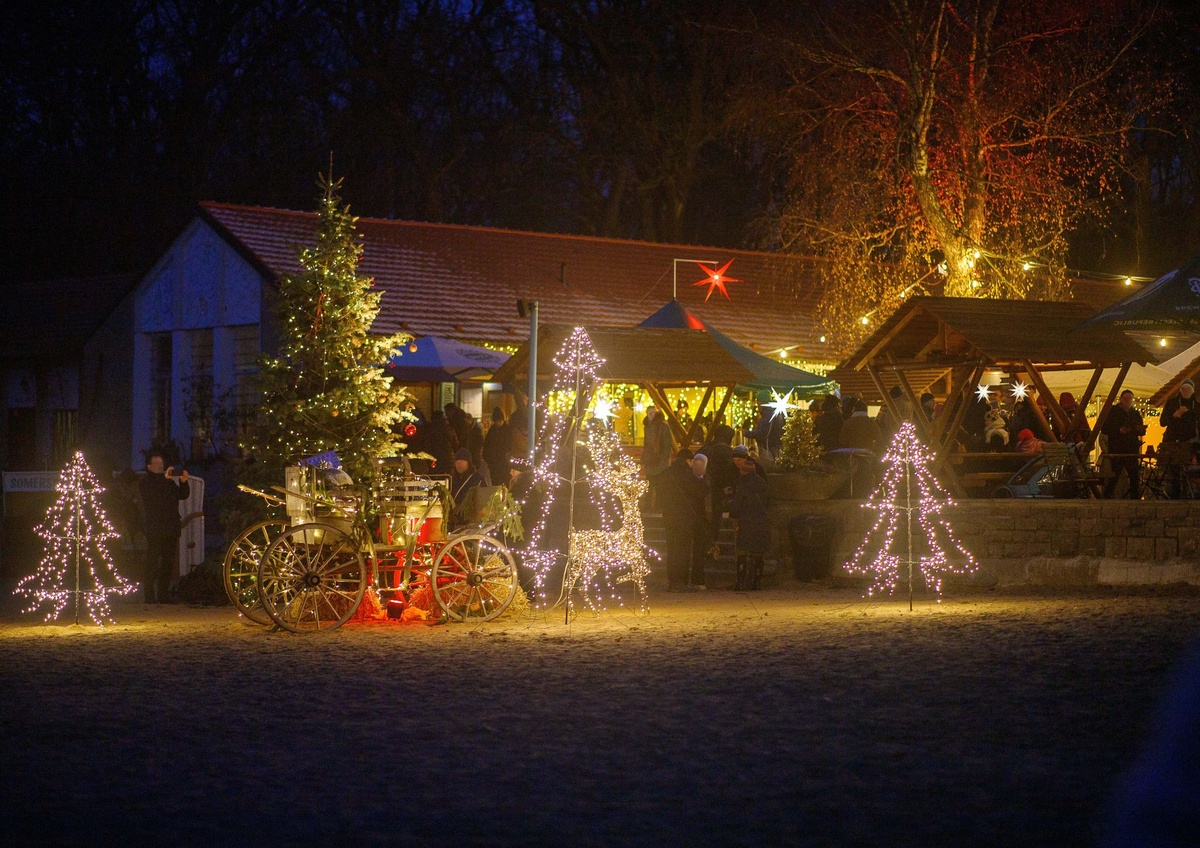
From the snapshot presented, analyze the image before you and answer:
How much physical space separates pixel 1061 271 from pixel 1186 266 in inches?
341

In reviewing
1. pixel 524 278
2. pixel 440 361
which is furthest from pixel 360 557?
pixel 524 278

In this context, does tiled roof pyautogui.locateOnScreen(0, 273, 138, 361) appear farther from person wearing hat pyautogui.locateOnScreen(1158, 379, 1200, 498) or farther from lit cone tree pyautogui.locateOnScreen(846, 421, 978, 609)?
person wearing hat pyautogui.locateOnScreen(1158, 379, 1200, 498)

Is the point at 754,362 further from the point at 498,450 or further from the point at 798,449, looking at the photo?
the point at 798,449

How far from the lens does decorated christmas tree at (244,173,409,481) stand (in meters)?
16.2

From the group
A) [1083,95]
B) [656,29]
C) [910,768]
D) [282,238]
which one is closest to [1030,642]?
[910,768]

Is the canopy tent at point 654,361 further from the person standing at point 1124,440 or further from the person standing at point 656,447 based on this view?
the person standing at point 1124,440

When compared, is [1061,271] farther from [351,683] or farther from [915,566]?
[351,683]

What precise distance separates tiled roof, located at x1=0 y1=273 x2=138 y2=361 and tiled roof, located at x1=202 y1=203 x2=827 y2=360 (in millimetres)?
4926

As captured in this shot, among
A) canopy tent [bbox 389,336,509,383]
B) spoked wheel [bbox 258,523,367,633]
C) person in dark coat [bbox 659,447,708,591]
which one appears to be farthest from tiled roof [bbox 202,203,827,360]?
spoked wheel [bbox 258,523,367,633]

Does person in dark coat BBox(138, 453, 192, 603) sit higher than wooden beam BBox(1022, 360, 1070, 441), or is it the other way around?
wooden beam BBox(1022, 360, 1070, 441)

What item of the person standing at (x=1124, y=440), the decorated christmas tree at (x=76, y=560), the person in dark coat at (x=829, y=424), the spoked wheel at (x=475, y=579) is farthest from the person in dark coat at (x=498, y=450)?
the person standing at (x=1124, y=440)

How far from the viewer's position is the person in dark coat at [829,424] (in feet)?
70.1

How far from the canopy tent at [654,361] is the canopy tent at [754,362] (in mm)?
195

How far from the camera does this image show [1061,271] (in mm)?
26703
